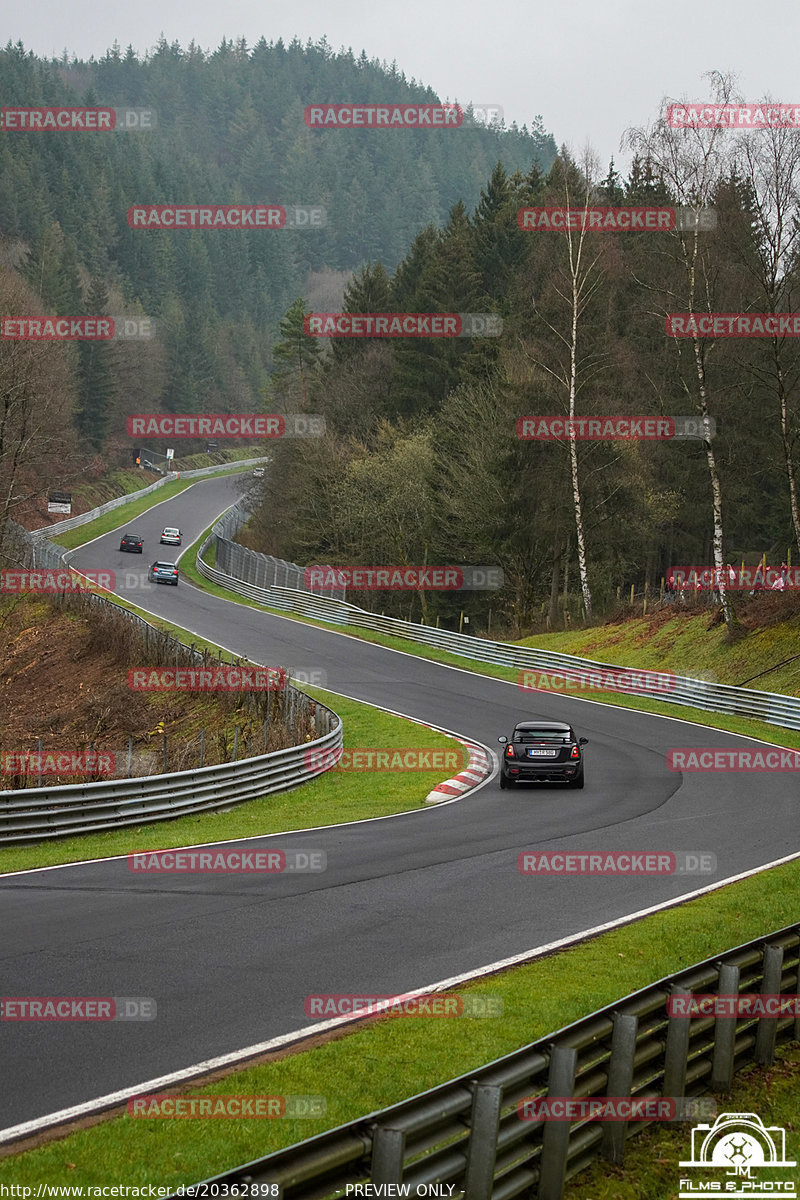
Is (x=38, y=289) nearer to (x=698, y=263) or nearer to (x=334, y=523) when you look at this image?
(x=334, y=523)

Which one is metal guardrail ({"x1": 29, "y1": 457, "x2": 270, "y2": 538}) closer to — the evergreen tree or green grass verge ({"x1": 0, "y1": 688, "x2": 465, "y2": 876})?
the evergreen tree

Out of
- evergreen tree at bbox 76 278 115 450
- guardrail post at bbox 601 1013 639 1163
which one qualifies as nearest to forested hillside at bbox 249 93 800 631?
guardrail post at bbox 601 1013 639 1163

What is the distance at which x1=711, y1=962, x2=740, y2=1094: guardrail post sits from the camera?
7.95 meters

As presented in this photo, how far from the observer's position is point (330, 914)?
11.6m

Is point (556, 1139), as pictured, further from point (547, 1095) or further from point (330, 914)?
point (330, 914)

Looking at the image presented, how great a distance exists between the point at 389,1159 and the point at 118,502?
9189cm

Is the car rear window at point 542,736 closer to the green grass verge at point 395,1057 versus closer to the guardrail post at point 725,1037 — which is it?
the green grass verge at point 395,1057

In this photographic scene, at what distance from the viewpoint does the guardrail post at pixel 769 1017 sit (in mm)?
8453

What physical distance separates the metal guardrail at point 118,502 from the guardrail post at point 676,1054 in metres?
63.4

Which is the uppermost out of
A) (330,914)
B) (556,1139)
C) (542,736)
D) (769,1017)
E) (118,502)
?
(118,502)

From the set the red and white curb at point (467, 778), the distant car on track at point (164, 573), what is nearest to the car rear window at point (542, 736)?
the red and white curb at point (467, 778)

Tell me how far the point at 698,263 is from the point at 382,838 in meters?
25.9

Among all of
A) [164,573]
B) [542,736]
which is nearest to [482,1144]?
[542,736]

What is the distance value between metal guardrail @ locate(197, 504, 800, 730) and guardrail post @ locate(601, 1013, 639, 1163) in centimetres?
2444
